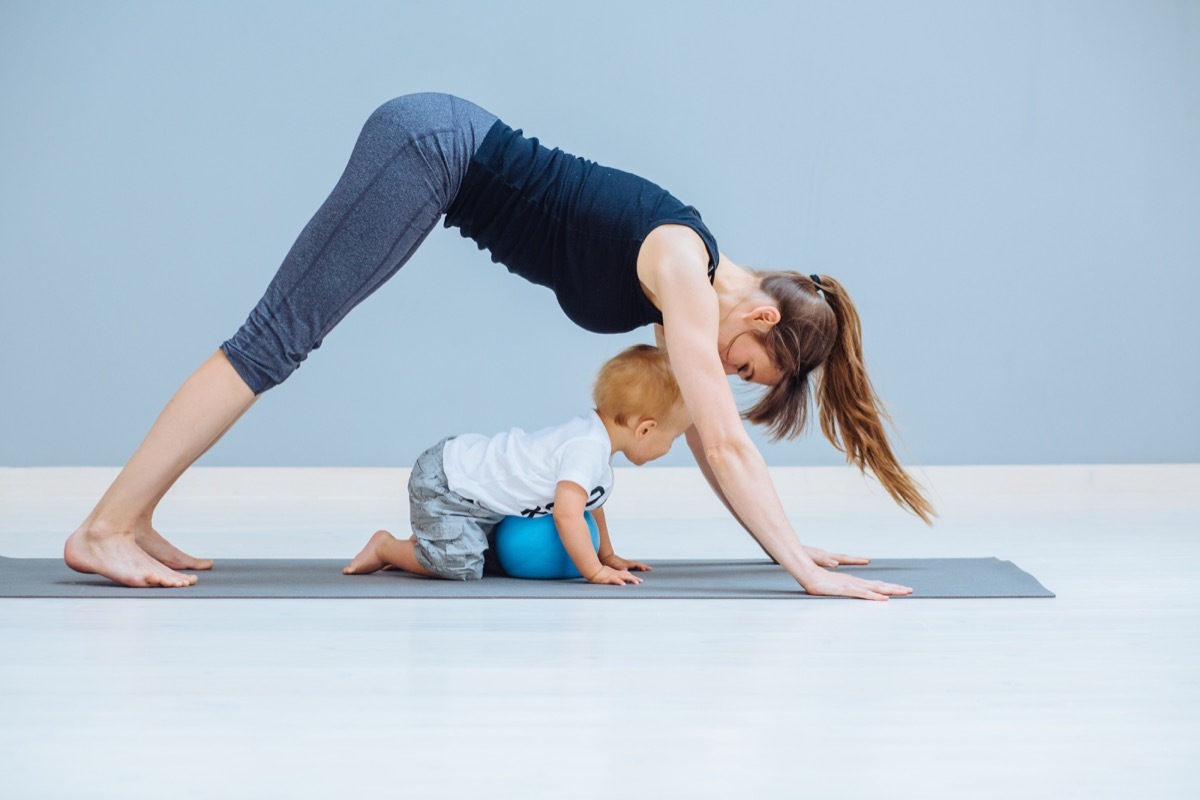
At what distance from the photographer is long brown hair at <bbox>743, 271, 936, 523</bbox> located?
1.98 metres

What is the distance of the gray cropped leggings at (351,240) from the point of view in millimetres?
1868

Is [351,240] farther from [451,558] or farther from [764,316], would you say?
[764,316]

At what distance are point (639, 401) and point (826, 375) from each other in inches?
13.0

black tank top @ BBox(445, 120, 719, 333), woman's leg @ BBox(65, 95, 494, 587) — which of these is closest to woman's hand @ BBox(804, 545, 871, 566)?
black tank top @ BBox(445, 120, 719, 333)

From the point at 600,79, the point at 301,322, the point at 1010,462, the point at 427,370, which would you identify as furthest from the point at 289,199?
the point at 1010,462

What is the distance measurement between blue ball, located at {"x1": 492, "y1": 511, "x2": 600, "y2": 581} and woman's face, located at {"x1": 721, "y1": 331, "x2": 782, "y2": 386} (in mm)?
369

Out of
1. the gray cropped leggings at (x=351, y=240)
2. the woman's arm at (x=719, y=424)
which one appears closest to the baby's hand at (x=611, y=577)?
the woman's arm at (x=719, y=424)

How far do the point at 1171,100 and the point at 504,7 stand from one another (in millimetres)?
2302

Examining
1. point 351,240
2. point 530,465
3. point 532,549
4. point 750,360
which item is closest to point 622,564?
point 532,549

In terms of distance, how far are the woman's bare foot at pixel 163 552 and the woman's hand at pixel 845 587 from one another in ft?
3.53

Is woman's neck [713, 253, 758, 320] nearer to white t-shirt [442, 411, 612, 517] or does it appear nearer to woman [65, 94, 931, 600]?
woman [65, 94, 931, 600]

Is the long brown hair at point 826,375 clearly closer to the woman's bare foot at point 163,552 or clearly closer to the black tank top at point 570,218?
the black tank top at point 570,218

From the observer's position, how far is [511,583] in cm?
200

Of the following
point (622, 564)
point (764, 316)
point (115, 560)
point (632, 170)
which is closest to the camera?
point (115, 560)
